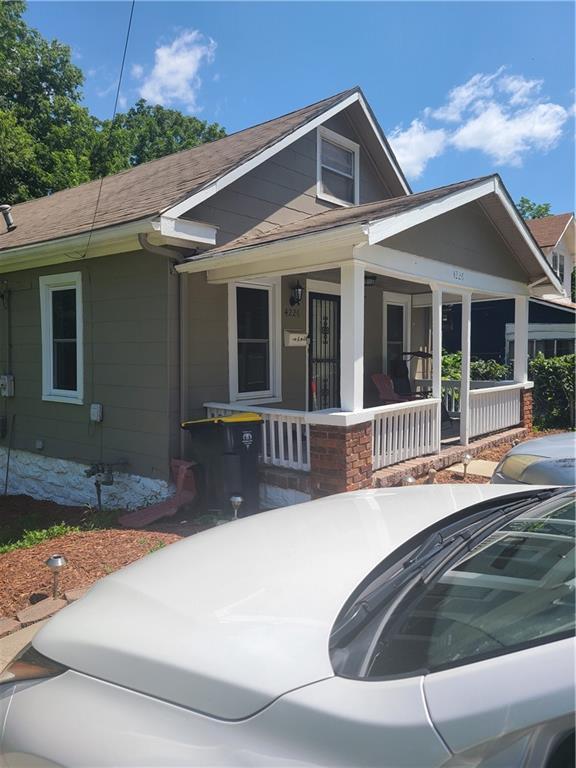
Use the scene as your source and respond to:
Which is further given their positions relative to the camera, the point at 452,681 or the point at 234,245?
the point at 234,245

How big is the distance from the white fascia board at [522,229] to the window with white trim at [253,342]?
3283 mm

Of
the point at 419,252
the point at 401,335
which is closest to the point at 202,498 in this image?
the point at 419,252

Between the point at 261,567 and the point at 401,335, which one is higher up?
the point at 401,335

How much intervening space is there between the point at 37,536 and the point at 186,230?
3.58 metres

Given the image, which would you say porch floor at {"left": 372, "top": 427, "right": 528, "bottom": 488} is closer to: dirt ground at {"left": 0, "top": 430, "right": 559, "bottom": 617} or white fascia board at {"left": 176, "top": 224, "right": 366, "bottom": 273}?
dirt ground at {"left": 0, "top": 430, "right": 559, "bottom": 617}

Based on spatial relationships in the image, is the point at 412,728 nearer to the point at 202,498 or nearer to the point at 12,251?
the point at 202,498

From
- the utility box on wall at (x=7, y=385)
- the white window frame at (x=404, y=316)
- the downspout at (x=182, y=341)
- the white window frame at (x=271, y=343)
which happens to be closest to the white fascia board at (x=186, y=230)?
the downspout at (x=182, y=341)

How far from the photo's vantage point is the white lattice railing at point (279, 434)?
20.5 feet

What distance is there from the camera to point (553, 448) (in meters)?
4.52

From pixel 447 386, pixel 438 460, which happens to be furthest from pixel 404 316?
pixel 438 460

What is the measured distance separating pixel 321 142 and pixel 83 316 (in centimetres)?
436

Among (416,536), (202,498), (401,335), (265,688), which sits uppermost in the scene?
(401,335)

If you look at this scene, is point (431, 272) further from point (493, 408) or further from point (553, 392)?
point (553, 392)

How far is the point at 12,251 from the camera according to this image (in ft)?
25.1
